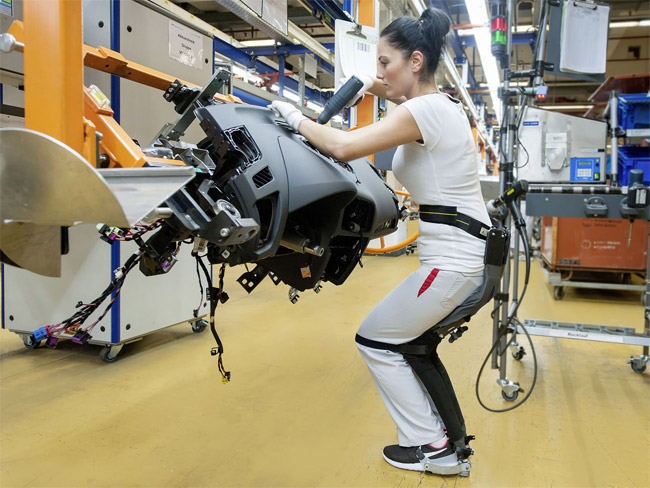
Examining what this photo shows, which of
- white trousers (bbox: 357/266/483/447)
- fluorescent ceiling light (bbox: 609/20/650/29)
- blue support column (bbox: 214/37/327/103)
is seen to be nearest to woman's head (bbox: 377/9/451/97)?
white trousers (bbox: 357/266/483/447)

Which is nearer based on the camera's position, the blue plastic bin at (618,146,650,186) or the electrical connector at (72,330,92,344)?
the electrical connector at (72,330,92,344)

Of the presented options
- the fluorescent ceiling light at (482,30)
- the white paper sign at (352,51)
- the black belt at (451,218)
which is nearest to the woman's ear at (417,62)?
the black belt at (451,218)

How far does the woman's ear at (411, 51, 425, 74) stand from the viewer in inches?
65.6

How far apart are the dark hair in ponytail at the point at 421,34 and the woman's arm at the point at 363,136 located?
248mm

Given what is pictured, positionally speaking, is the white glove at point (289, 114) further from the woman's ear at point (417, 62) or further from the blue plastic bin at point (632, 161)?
the blue plastic bin at point (632, 161)

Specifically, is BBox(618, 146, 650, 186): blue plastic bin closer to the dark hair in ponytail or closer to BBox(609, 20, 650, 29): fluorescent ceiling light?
the dark hair in ponytail

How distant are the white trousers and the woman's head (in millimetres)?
669

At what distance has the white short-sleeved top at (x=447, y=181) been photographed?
1.66 m

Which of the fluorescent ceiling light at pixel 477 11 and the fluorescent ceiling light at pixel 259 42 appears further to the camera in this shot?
the fluorescent ceiling light at pixel 259 42

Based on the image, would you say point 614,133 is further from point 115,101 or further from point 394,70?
point 115,101

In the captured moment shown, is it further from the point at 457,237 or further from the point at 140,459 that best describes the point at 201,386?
the point at 457,237

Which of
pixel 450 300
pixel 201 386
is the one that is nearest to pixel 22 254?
pixel 450 300

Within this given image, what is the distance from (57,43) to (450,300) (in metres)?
1.34

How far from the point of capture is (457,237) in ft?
5.64
